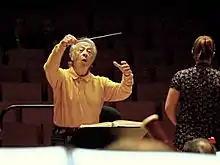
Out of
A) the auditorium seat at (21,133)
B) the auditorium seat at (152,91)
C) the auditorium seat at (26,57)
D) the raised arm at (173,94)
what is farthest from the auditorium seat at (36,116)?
the raised arm at (173,94)

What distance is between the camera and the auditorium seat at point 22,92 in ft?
10.7

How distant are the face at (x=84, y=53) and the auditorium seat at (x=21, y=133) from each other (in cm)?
113

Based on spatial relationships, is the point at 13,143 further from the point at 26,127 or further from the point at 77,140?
the point at 77,140

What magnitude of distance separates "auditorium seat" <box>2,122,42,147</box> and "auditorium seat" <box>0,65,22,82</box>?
485 millimetres

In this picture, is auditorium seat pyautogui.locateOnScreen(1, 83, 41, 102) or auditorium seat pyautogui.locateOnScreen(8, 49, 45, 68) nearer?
auditorium seat pyautogui.locateOnScreen(1, 83, 41, 102)

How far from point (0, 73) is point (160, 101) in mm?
1077

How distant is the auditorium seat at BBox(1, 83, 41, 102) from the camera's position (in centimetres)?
327

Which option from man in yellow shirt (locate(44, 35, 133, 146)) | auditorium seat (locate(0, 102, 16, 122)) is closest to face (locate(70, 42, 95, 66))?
→ man in yellow shirt (locate(44, 35, 133, 146))

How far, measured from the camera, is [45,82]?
3400mm

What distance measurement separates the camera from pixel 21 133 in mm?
3047

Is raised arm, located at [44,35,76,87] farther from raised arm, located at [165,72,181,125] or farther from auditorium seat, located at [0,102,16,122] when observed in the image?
auditorium seat, located at [0,102,16,122]

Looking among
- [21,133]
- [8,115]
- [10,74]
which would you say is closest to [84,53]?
[21,133]

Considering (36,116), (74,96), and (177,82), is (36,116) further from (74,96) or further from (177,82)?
(177,82)

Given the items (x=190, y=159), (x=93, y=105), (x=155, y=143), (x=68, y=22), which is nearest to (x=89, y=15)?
(x=68, y=22)
